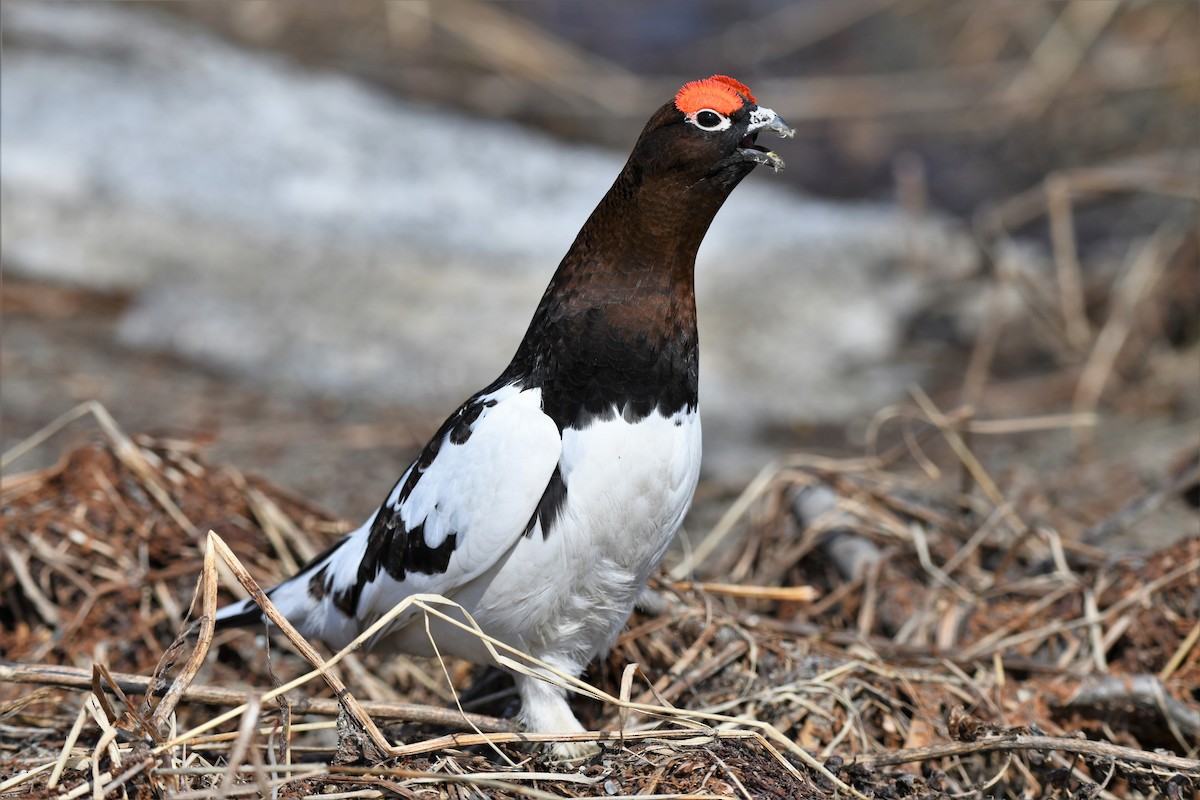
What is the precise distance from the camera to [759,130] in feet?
8.32

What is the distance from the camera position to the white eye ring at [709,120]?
8.29 feet

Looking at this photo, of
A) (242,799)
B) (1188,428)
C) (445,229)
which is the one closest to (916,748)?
(242,799)

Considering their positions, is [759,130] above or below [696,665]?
above

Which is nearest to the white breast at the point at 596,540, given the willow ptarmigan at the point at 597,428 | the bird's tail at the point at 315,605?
the willow ptarmigan at the point at 597,428

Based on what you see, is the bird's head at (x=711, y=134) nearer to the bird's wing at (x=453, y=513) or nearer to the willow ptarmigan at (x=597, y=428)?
the willow ptarmigan at (x=597, y=428)

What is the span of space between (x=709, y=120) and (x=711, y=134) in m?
0.04

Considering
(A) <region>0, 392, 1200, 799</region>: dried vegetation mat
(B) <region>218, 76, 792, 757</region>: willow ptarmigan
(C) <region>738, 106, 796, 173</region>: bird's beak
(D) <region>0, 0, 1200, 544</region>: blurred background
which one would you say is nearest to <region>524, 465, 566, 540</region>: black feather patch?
(B) <region>218, 76, 792, 757</region>: willow ptarmigan

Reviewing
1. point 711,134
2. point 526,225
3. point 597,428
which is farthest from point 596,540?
point 526,225

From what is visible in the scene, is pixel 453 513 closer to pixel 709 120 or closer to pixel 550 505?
pixel 550 505

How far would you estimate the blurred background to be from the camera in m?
5.41

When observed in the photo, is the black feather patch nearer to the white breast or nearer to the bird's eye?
the white breast

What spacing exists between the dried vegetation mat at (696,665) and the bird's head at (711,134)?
1059mm

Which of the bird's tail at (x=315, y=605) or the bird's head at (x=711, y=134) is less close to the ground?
the bird's head at (x=711, y=134)

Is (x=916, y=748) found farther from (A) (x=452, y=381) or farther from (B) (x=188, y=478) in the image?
(A) (x=452, y=381)
